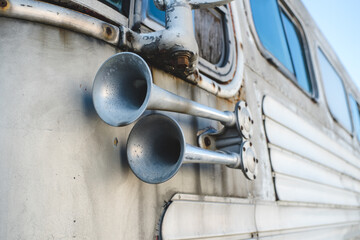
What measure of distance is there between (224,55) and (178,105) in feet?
2.66

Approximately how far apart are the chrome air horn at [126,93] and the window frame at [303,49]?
1396 millimetres

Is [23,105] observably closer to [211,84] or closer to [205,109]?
[205,109]

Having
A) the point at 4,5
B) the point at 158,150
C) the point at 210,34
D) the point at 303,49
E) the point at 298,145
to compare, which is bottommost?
the point at 158,150

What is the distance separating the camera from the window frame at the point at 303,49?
220 centimetres

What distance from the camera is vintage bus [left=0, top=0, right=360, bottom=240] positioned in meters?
0.78

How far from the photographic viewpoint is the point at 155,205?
0.99m

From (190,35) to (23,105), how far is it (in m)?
0.59

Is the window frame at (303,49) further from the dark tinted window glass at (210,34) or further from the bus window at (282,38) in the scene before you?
the dark tinted window glass at (210,34)

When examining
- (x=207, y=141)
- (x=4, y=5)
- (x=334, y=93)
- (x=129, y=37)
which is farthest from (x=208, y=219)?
(x=334, y=93)

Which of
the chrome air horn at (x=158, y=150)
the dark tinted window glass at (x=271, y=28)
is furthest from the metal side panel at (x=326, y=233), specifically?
the dark tinted window glass at (x=271, y=28)

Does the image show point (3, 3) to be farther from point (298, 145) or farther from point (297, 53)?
point (297, 53)

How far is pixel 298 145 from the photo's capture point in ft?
7.52

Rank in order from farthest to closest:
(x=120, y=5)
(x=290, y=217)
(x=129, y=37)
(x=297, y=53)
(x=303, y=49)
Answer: (x=303, y=49) → (x=297, y=53) → (x=290, y=217) → (x=120, y=5) → (x=129, y=37)

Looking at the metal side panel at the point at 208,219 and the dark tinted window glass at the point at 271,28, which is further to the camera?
the dark tinted window glass at the point at 271,28
